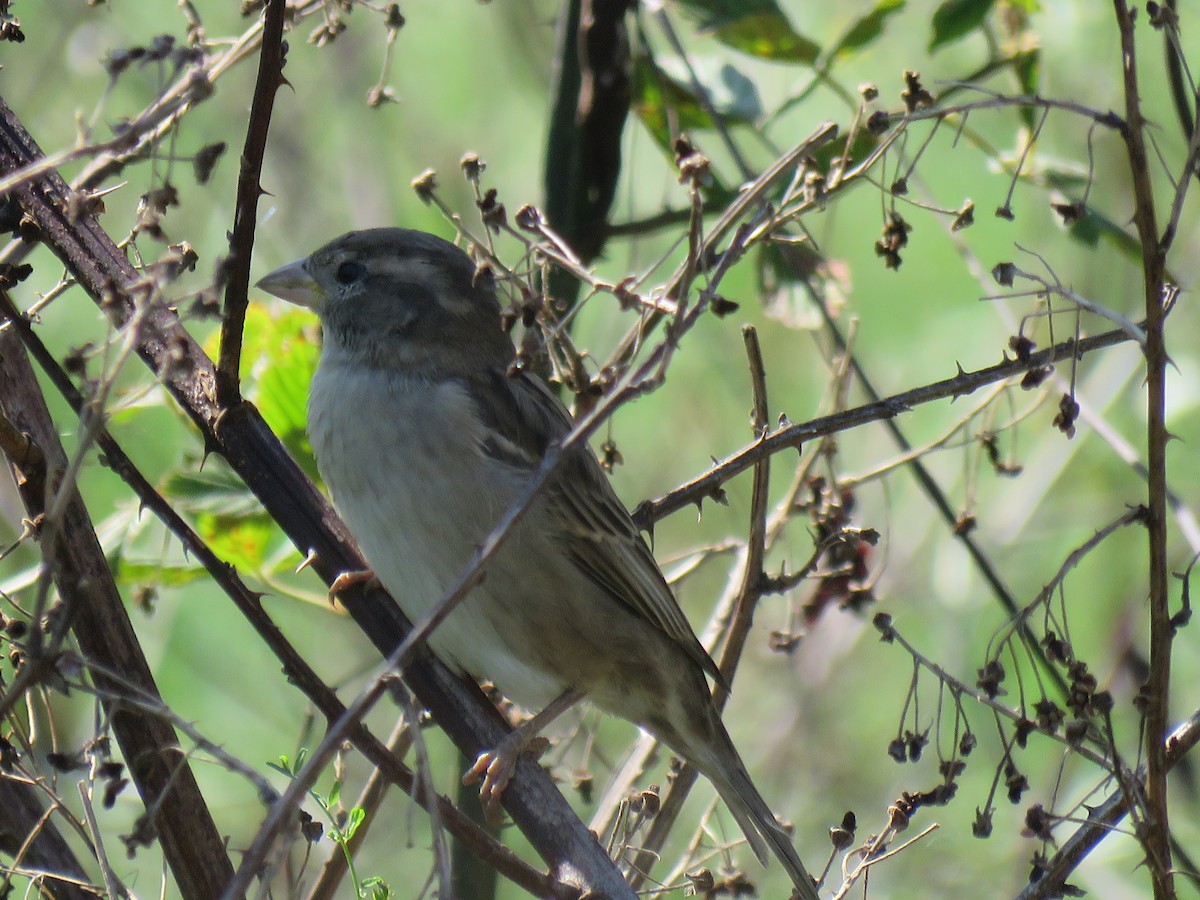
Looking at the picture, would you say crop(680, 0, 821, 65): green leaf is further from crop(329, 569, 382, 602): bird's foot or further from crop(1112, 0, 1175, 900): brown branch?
crop(329, 569, 382, 602): bird's foot

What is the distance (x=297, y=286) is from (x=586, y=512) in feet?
3.40

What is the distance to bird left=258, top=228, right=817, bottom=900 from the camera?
3.41 m

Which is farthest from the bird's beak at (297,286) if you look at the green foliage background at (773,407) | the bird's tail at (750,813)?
the bird's tail at (750,813)

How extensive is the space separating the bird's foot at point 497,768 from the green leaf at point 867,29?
1801 millimetres

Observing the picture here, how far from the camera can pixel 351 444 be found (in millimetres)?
3441

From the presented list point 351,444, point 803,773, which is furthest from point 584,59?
point 803,773

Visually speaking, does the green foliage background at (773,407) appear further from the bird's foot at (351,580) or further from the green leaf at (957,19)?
the bird's foot at (351,580)

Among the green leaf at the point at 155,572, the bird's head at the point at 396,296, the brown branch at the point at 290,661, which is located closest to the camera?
the brown branch at the point at 290,661

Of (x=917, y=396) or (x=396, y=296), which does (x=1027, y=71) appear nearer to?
(x=917, y=396)

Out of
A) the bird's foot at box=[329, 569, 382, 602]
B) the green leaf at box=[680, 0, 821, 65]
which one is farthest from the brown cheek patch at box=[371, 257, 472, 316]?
the bird's foot at box=[329, 569, 382, 602]

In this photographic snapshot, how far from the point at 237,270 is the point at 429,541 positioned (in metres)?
1.25

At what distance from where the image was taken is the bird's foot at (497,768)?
250cm

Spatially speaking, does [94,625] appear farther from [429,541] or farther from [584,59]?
[584,59]

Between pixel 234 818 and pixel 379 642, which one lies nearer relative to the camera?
pixel 379 642
